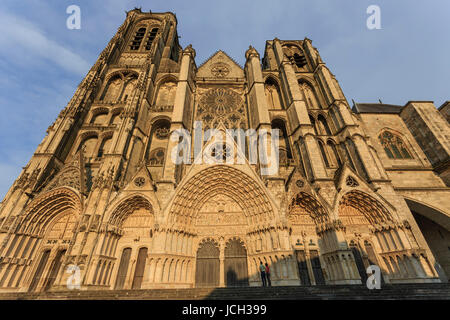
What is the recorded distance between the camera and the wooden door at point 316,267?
9759mm

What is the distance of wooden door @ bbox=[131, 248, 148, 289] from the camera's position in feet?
32.3

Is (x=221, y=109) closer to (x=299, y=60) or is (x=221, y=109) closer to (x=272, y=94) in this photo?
(x=272, y=94)

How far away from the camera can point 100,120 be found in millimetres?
15492

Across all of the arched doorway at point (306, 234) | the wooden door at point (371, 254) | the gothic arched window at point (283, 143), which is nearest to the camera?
the arched doorway at point (306, 234)

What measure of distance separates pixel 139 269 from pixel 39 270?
210 inches

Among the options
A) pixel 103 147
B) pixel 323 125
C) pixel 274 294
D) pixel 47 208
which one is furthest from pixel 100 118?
pixel 323 125

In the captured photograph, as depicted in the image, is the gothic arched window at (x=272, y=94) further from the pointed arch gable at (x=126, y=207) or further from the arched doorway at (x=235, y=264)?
the pointed arch gable at (x=126, y=207)

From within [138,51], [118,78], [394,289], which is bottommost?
[394,289]

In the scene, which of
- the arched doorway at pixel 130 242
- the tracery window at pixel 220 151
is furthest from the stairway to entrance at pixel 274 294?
the tracery window at pixel 220 151

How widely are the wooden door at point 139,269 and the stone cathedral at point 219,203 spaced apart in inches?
3.6

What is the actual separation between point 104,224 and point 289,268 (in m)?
9.30

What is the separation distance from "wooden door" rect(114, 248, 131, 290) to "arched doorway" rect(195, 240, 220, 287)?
371 centimetres
